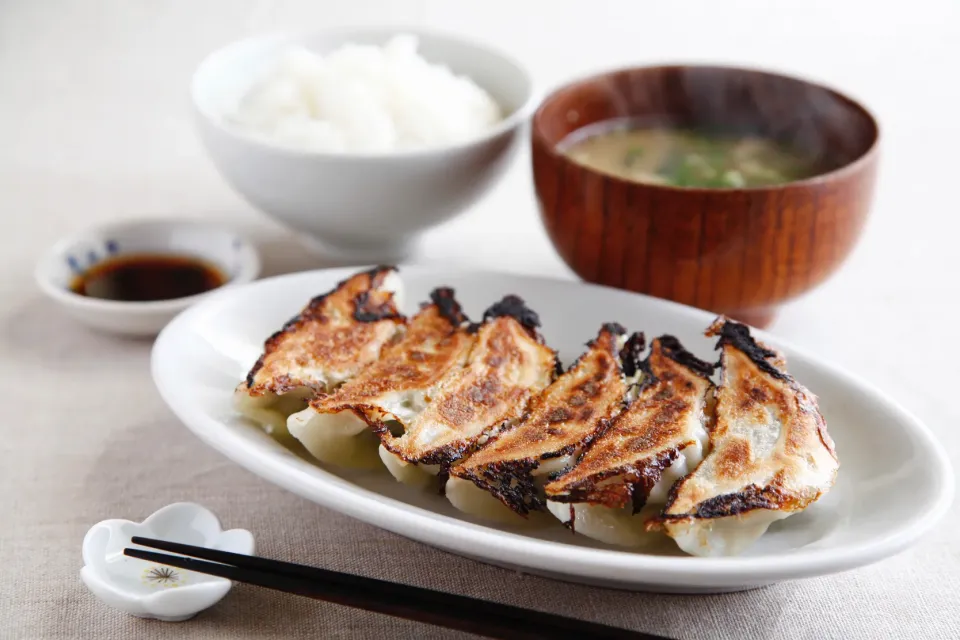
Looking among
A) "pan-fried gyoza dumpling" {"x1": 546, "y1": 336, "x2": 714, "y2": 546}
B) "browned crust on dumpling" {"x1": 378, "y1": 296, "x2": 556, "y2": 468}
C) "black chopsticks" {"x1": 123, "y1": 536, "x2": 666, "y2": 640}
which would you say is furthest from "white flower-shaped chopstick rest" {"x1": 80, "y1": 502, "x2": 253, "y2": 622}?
"pan-fried gyoza dumpling" {"x1": 546, "y1": 336, "x2": 714, "y2": 546}

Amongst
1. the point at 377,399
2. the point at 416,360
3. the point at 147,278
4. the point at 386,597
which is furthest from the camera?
the point at 147,278

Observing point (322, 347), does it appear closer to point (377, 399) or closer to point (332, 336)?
point (332, 336)

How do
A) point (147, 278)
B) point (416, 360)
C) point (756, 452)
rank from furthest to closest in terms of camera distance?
1. point (147, 278)
2. point (416, 360)
3. point (756, 452)

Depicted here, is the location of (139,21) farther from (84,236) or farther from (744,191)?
(744,191)

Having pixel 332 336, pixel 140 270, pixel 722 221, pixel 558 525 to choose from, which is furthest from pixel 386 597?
pixel 140 270

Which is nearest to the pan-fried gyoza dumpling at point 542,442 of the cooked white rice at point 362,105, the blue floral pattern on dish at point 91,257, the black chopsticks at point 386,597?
the black chopsticks at point 386,597

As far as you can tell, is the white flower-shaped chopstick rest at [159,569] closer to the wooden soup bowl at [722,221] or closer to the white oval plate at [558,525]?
the white oval plate at [558,525]
